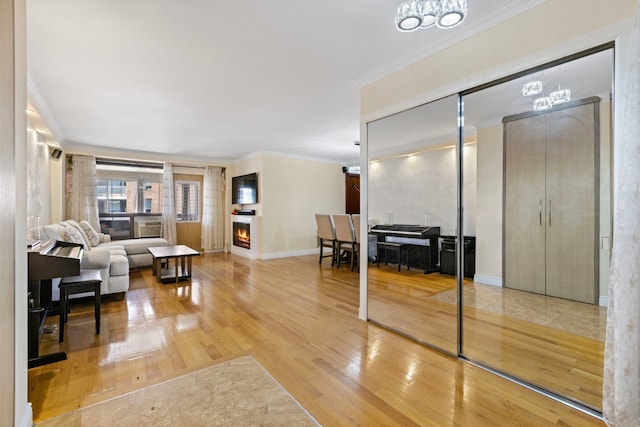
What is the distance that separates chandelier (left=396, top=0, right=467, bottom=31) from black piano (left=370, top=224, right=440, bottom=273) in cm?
198

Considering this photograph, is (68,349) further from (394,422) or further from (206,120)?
(206,120)

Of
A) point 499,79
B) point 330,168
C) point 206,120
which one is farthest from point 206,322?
point 330,168

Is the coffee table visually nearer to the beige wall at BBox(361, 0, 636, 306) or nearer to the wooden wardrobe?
the beige wall at BBox(361, 0, 636, 306)

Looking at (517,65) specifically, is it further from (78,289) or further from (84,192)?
(84,192)

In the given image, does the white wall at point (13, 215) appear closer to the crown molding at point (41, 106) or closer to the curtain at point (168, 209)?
the crown molding at point (41, 106)

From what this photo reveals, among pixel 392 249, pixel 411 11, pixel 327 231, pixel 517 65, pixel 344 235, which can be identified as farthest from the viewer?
pixel 327 231

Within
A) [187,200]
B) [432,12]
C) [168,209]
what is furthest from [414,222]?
[187,200]

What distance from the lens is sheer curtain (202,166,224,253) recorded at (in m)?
7.85

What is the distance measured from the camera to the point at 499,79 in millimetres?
2115

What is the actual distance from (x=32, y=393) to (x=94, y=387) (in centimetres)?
35

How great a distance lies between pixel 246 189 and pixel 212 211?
1.47 meters

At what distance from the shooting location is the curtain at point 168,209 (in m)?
7.24

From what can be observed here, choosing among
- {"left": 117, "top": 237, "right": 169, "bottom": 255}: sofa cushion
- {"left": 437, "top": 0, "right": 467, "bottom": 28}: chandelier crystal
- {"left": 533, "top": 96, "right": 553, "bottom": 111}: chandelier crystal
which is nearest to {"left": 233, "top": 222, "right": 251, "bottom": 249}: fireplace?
{"left": 117, "top": 237, "right": 169, "bottom": 255}: sofa cushion

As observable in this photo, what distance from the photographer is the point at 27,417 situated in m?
1.53
